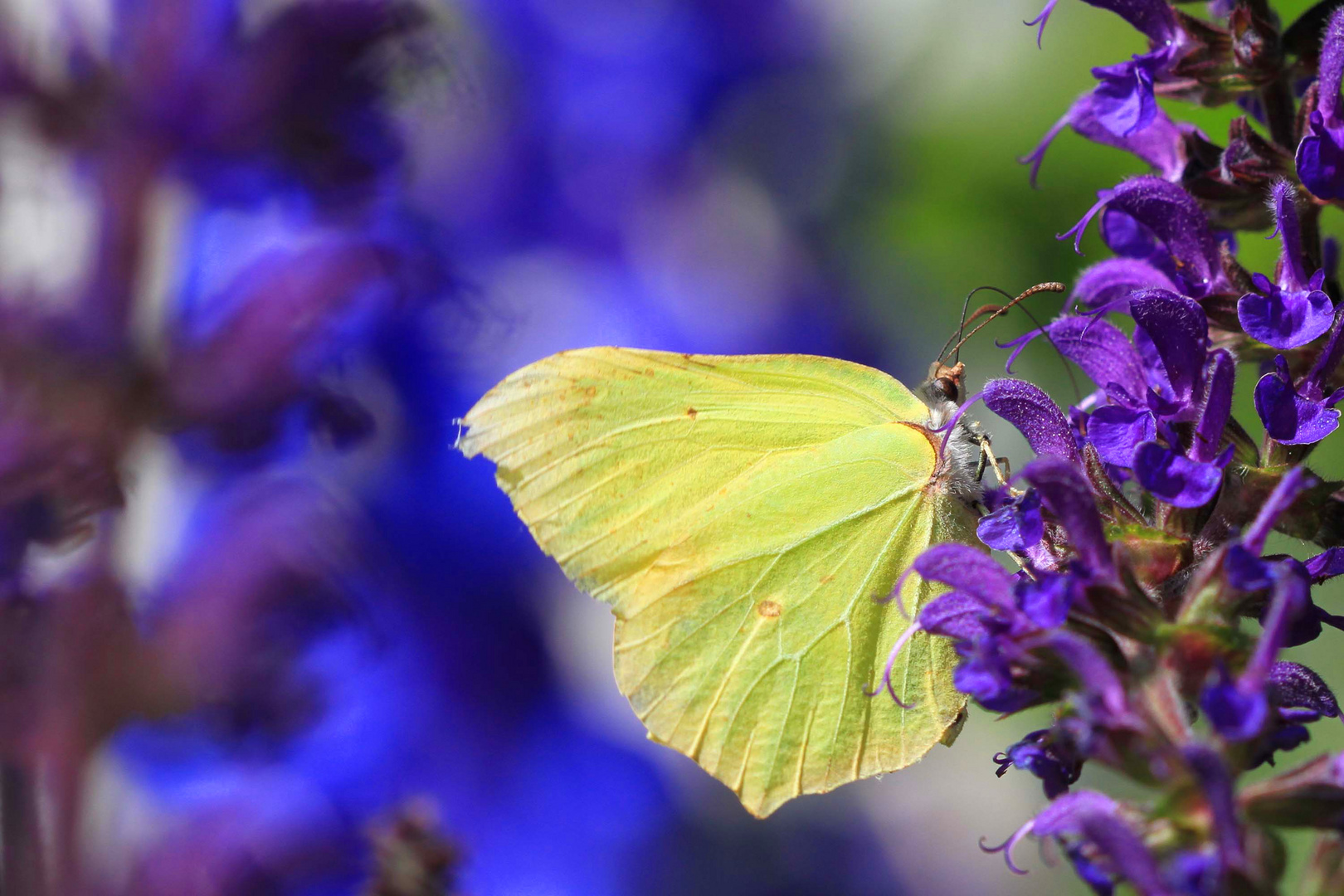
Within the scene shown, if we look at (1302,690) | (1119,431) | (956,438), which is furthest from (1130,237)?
(1302,690)

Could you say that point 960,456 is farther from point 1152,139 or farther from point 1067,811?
point 1067,811

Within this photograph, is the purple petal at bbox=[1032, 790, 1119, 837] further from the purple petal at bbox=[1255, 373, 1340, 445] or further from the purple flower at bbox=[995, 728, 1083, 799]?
the purple petal at bbox=[1255, 373, 1340, 445]

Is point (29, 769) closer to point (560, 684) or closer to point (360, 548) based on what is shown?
point (360, 548)

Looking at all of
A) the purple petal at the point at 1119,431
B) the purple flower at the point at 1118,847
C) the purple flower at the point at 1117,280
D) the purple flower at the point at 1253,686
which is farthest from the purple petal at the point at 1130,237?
the purple flower at the point at 1118,847

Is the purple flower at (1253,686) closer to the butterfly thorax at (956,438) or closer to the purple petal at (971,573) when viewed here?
the purple petal at (971,573)

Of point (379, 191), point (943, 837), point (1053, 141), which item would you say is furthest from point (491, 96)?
point (943, 837)

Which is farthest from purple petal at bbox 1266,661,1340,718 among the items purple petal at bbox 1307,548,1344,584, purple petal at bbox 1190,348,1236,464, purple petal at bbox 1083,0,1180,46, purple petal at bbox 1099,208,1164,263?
purple petal at bbox 1083,0,1180,46
